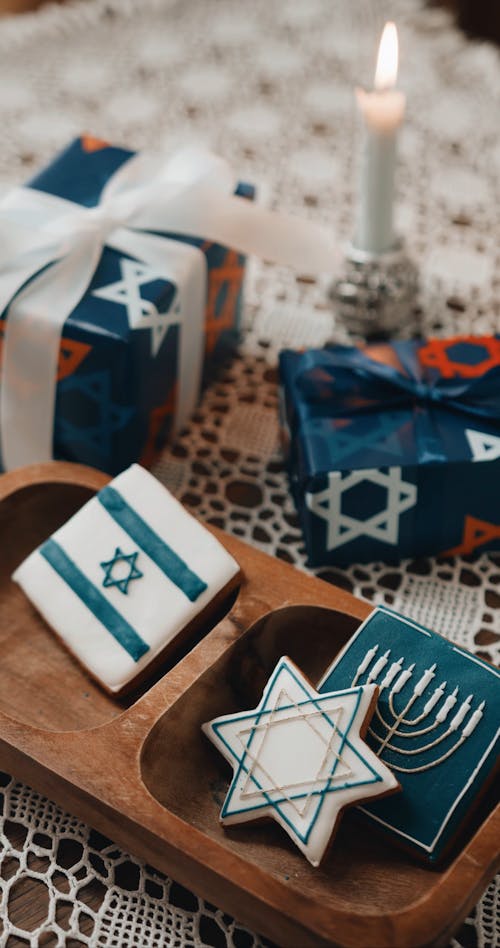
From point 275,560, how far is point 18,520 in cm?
20

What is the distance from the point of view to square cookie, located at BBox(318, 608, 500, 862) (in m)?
0.58

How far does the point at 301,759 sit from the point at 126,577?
18cm

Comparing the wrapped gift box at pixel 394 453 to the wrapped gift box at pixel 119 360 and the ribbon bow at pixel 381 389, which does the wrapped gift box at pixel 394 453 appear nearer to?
the ribbon bow at pixel 381 389

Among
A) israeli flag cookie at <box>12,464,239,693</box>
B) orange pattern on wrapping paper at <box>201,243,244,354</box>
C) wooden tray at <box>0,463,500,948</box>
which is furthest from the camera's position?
orange pattern on wrapping paper at <box>201,243,244,354</box>

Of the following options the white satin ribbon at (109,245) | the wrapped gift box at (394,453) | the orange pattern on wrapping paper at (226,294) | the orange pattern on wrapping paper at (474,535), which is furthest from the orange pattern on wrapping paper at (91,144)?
the orange pattern on wrapping paper at (474,535)

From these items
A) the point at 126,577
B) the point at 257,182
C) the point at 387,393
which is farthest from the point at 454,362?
the point at 257,182

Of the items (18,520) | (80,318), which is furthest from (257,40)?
(18,520)

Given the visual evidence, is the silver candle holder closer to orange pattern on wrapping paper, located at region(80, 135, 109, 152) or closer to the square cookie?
orange pattern on wrapping paper, located at region(80, 135, 109, 152)

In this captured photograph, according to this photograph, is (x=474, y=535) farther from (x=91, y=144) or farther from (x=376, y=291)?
(x=91, y=144)

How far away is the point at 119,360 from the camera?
2.57 feet

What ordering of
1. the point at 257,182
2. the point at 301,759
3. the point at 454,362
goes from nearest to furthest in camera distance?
the point at 301,759 < the point at 454,362 < the point at 257,182

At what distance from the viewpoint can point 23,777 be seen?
2.07 ft

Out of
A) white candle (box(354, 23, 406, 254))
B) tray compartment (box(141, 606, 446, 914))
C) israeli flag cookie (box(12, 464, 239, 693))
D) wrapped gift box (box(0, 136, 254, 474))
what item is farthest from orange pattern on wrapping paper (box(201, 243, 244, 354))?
tray compartment (box(141, 606, 446, 914))

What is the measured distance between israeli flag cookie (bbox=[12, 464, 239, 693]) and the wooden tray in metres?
0.02
